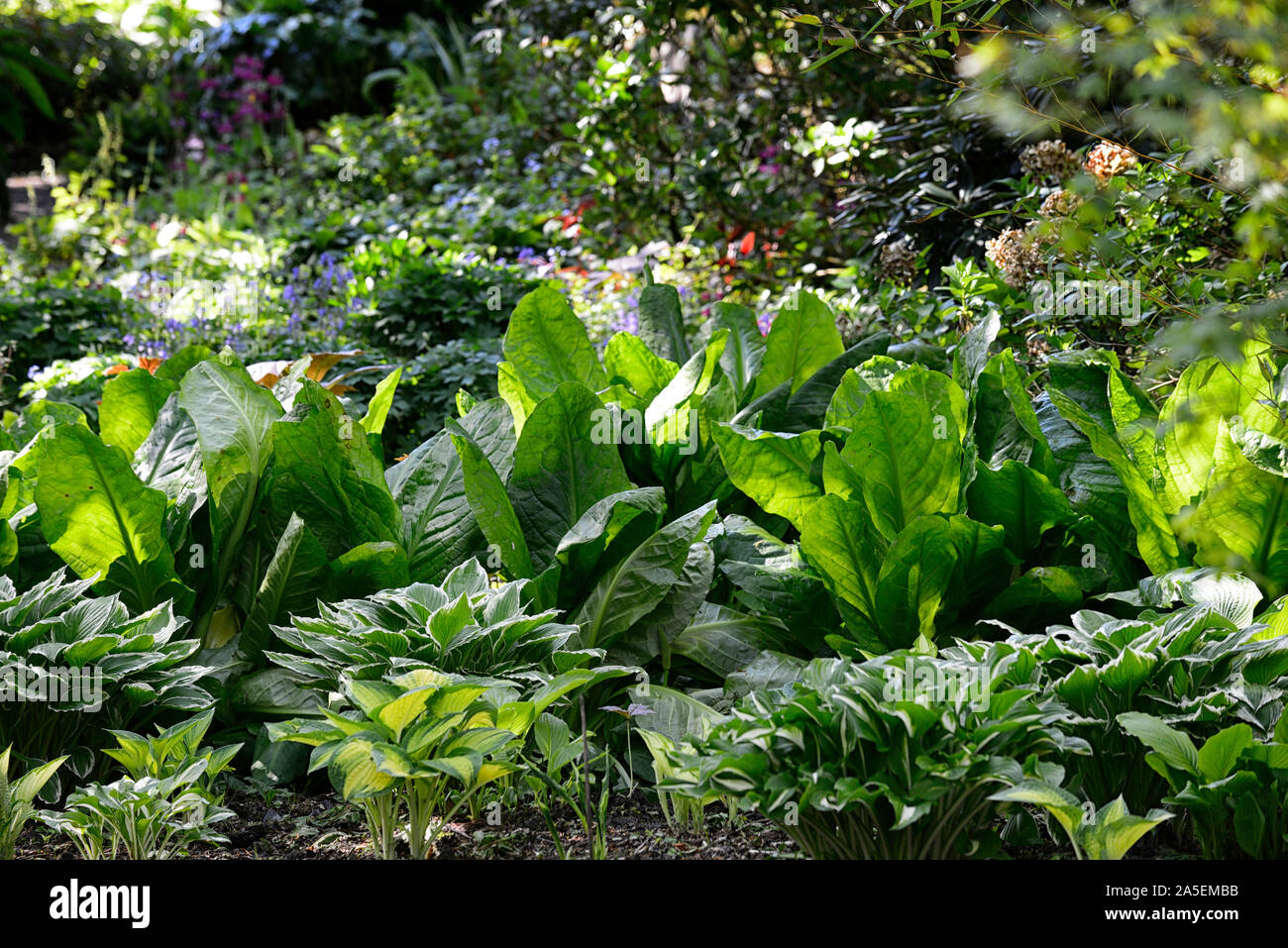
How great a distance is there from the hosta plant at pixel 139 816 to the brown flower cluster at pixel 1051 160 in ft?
9.46

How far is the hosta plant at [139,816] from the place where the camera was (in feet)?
5.65

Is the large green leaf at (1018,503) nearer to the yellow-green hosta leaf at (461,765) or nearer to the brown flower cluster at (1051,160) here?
the yellow-green hosta leaf at (461,765)

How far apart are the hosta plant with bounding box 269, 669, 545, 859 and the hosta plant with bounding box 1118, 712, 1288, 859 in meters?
0.93

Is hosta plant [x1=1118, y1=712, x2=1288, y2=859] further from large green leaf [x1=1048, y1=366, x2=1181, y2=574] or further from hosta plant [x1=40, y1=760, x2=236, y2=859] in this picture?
hosta plant [x1=40, y1=760, x2=236, y2=859]

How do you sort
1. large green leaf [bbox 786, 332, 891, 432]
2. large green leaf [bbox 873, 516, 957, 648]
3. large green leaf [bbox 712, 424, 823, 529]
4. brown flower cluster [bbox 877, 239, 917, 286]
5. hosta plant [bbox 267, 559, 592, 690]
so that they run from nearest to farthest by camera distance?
1. hosta plant [bbox 267, 559, 592, 690]
2. large green leaf [bbox 873, 516, 957, 648]
3. large green leaf [bbox 712, 424, 823, 529]
4. large green leaf [bbox 786, 332, 891, 432]
5. brown flower cluster [bbox 877, 239, 917, 286]

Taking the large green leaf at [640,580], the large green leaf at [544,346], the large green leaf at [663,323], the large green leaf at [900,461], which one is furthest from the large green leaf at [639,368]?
the large green leaf at [900,461]

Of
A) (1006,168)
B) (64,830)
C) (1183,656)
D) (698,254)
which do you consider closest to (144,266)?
(698,254)

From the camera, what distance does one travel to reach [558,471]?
243 cm

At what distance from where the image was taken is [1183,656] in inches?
67.9

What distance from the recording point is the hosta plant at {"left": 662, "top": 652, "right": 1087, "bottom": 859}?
1.52 m

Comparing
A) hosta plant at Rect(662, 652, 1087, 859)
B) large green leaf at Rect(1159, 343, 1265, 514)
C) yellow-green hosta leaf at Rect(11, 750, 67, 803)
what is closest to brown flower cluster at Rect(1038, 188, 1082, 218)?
large green leaf at Rect(1159, 343, 1265, 514)

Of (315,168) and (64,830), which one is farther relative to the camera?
(315,168)
